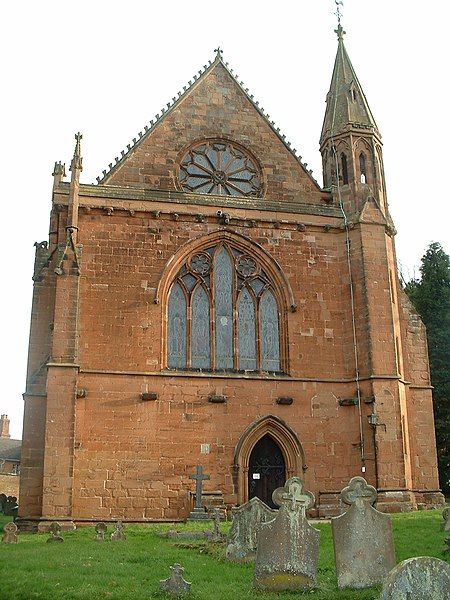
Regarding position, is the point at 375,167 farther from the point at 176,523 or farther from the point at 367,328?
the point at 176,523

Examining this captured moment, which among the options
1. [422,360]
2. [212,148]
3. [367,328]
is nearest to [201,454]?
[367,328]

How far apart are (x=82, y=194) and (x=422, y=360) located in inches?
517

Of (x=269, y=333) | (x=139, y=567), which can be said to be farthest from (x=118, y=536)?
(x=269, y=333)

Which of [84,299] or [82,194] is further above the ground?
[82,194]

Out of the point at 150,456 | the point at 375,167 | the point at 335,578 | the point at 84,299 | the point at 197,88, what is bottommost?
the point at 335,578

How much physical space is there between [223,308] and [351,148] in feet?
26.3

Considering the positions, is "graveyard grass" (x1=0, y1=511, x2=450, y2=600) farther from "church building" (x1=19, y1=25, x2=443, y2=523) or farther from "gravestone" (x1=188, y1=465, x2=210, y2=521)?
"church building" (x1=19, y1=25, x2=443, y2=523)

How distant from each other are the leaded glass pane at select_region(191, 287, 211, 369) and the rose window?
4317 mm

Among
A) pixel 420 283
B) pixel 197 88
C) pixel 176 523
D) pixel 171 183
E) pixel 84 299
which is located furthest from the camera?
pixel 420 283

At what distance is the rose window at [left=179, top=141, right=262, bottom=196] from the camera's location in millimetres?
26453

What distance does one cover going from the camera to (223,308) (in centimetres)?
2439

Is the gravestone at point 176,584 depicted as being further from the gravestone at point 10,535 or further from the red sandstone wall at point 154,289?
the red sandstone wall at point 154,289

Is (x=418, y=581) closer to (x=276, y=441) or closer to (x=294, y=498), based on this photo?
(x=294, y=498)

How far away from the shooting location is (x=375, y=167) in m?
26.8
